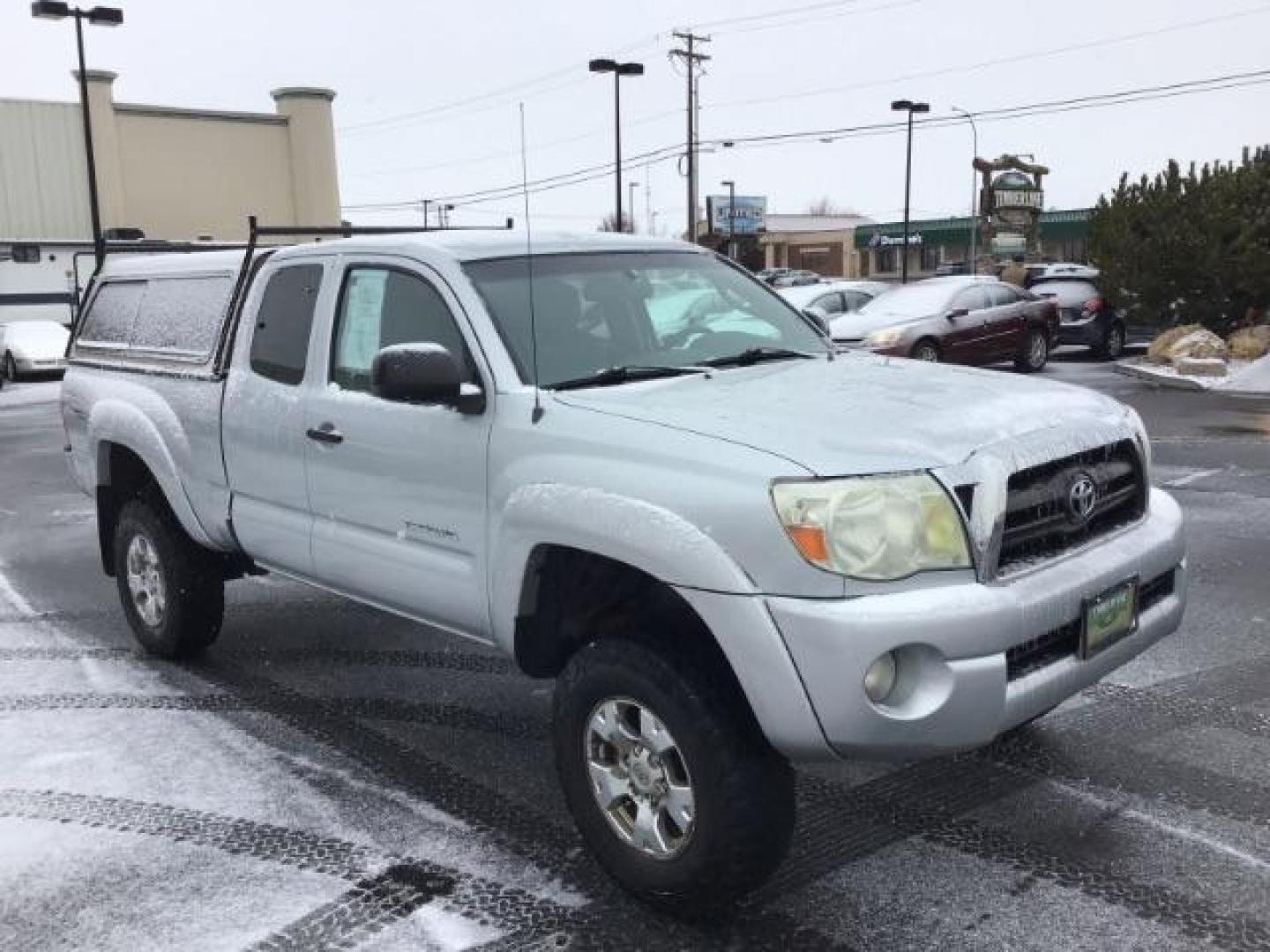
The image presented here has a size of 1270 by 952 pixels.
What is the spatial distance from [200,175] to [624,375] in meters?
41.4

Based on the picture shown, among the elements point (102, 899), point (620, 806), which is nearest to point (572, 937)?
point (620, 806)

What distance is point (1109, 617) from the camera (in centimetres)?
340

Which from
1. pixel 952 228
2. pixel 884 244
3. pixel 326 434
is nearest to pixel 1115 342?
pixel 326 434

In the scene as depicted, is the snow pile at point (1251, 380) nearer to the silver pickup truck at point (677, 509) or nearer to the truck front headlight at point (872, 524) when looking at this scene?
the silver pickup truck at point (677, 509)

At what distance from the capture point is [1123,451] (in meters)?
3.77

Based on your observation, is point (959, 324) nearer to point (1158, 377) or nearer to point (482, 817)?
point (1158, 377)

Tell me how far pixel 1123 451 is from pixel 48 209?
41360 mm

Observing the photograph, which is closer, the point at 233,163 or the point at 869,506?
the point at 869,506

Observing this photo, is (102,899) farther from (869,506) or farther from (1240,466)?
(1240,466)

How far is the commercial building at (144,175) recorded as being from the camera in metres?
37.8

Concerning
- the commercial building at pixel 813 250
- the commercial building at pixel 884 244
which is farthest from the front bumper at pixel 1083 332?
the commercial building at pixel 813 250

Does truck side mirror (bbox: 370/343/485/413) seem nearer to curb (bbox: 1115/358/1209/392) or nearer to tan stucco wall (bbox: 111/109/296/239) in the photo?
curb (bbox: 1115/358/1209/392)

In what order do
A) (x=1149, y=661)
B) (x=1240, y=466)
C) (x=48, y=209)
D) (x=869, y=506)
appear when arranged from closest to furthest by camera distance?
(x=869, y=506) → (x=1149, y=661) → (x=1240, y=466) → (x=48, y=209)

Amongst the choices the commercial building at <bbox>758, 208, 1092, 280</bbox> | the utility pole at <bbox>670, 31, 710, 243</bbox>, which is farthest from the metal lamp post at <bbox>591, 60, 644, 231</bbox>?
the commercial building at <bbox>758, 208, 1092, 280</bbox>
